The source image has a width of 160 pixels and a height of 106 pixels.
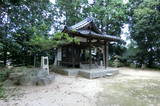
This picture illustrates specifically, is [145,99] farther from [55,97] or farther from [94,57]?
[94,57]

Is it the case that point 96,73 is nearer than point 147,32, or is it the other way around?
point 96,73

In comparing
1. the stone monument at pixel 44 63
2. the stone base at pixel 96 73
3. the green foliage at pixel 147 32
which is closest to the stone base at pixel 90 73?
the stone base at pixel 96 73

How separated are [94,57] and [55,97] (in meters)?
8.18

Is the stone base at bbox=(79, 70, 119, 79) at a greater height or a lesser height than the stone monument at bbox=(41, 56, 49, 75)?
lesser

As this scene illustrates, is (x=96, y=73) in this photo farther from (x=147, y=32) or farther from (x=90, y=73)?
(x=147, y=32)

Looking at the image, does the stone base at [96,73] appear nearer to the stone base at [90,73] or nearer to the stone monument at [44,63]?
the stone base at [90,73]

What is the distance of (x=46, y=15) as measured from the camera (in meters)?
13.3

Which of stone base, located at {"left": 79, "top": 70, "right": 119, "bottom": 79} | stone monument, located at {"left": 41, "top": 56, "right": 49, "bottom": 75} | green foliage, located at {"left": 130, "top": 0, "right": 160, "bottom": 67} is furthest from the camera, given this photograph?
Answer: green foliage, located at {"left": 130, "top": 0, "right": 160, "bottom": 67}

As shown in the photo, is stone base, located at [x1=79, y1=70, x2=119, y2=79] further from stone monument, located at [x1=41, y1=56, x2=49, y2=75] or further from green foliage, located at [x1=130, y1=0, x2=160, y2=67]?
green foliage, located at [x1=130, y1=0, x2=160, y2=67]

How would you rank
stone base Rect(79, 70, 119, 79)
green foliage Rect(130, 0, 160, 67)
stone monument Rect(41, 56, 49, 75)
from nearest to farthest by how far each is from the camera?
stone base Rect(79, 70, 119, 79) → stone monument Rect(41, 56, 49, 75) → green foliage Rect(130, 0, 160, 67)

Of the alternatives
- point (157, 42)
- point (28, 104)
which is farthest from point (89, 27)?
point (28, 104)

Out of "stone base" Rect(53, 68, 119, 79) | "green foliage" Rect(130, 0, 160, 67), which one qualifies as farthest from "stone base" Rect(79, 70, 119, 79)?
"green foliage" Rect(130, 0, 160, 67)

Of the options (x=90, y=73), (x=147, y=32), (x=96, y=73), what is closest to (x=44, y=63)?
(x=90, y=73)

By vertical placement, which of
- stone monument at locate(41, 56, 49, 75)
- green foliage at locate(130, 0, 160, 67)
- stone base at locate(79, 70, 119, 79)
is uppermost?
green foliage at locate(130, 0, 160, 67)
